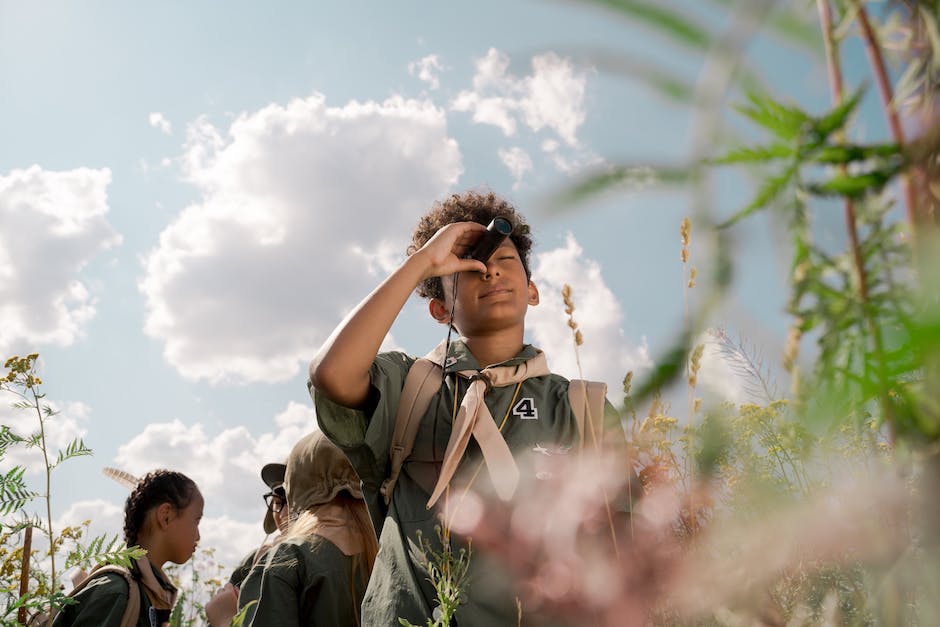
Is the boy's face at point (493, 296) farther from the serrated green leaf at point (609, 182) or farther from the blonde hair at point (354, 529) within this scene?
the serrated green leaf at point (609, 182)

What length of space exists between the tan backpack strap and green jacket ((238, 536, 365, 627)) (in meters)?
0.93

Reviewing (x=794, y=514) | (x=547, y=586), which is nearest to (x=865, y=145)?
(x=794, y=514)

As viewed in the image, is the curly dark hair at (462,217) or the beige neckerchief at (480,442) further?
the curly dark hair at (462,217)

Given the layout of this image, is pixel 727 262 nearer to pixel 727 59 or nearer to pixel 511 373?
pixel 727 59

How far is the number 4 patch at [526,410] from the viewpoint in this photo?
A: 228cm

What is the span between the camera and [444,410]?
2244 mm

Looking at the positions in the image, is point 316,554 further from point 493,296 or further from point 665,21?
point 665,21

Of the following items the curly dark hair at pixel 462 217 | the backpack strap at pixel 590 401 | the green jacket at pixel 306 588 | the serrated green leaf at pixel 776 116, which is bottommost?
the green jacket at pixel 306 588

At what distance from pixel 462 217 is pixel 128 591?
229cm

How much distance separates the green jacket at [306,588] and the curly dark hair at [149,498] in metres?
1.27

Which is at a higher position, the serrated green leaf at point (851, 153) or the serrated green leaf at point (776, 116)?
the serrated green leaf at point (776, 116)

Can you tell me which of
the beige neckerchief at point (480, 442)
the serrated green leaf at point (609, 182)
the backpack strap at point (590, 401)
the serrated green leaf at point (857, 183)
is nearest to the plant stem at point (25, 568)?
the beige neckerchief at point (480, 442)

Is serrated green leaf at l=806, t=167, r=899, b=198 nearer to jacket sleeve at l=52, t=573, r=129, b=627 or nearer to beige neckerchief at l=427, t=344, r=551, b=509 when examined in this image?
beige neckerchief at l=427, t=344, r=551, b=509

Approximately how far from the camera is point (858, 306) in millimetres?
341
